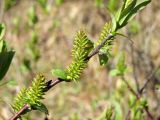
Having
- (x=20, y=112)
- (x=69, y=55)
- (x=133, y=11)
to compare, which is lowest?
(x=69, y=55)

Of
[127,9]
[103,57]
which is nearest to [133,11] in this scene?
[127,9]

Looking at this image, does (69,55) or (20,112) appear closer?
(20,112)

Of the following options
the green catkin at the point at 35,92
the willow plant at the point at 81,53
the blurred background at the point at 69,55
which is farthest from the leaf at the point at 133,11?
the blurred background at the point at 69,55

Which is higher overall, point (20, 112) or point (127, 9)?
point (127, 9)

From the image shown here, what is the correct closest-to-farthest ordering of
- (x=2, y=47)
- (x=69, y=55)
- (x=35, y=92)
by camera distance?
(x=35, y=92) → (x=2, y=47) → (x=69, y=55)

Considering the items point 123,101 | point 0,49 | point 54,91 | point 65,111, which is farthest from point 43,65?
point 0,49

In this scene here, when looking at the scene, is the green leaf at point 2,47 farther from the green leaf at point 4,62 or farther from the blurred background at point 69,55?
the blurred background at point 69,55

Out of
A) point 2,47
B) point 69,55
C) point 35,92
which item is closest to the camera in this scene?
point 35,92

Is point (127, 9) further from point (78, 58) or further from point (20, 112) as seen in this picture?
point (20, 112)

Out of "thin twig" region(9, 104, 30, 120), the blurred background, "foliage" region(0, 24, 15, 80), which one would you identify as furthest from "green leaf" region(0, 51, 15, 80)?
the blurred background
